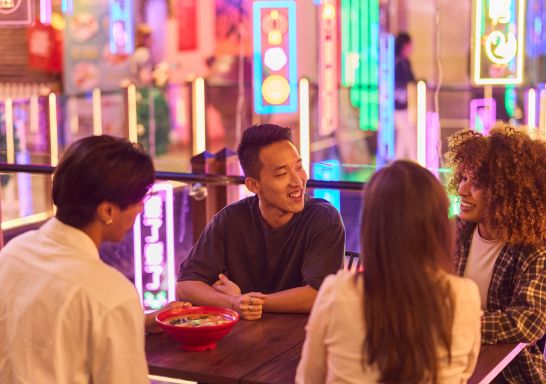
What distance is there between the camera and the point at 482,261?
2.76m

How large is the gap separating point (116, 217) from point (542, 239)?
1375mm

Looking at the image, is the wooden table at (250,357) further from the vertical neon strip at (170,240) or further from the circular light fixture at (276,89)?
the circular light fixture at (276,89)

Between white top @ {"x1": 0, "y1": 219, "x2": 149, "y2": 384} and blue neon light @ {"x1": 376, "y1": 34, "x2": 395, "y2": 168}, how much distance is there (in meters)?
7.38

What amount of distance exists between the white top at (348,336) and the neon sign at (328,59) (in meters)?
6.47

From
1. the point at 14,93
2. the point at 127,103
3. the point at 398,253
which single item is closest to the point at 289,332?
the point at 398,253

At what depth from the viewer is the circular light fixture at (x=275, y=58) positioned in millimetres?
7664

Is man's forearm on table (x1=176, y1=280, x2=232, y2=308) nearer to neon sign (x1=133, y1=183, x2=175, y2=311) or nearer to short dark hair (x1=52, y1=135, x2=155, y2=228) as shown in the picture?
short dark hair (x1=52, y1=135, x2=155, y2=228)

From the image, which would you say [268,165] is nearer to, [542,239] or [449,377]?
[542,239]

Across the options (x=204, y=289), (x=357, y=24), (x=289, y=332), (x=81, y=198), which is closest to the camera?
(x=81, y=198)

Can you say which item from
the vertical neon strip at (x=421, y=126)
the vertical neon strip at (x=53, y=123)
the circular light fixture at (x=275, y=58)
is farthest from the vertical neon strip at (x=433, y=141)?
the vertical neon strip at (x=53, y=123)

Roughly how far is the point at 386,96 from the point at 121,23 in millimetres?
3010

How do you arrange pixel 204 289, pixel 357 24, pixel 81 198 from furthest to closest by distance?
pixel 357 24 → pixel 204 289 → pixel 81 198

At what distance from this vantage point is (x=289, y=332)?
2.57 metres

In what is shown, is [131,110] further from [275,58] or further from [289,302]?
[289,302]
